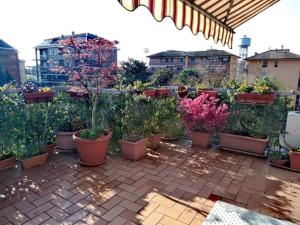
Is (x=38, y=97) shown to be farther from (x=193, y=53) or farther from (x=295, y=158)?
(x=193, y=53)

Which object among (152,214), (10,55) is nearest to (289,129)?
(152,214)

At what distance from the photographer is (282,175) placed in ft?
12.6

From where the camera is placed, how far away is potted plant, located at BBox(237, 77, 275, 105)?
14.4 ft

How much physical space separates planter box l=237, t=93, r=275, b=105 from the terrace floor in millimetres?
1161

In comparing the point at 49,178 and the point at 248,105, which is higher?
the point at 248,105

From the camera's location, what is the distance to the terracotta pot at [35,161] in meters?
3.91

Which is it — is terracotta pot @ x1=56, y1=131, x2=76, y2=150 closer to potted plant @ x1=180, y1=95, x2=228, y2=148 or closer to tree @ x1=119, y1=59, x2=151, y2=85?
potted plant @ x1=180, y1=95, x2=228, y2=148

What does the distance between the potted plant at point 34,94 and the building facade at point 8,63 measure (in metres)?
26.2

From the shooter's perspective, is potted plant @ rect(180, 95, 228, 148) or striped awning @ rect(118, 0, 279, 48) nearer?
striped awning @ rect(118, 0, 279, 48)

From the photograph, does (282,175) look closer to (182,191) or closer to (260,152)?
(260,152)

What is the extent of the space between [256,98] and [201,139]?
145 centimetres

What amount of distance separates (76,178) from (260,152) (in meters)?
3.61

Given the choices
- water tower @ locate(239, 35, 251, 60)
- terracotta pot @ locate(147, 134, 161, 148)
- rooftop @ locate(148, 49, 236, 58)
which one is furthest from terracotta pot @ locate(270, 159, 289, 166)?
water tower @ locate(239, 35, 251, 60)

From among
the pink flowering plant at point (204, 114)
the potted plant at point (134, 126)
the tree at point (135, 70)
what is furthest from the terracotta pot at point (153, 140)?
the tree at point (135, 70)
